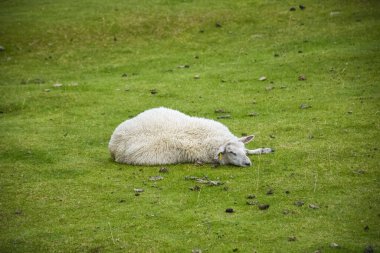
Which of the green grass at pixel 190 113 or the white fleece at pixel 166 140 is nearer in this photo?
the green grass at pixel 190 113

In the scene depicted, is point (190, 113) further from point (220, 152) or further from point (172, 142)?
point (220, 152)

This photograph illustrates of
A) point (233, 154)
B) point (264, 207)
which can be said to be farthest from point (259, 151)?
point (264, 207)

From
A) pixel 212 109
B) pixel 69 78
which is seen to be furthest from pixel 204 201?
pixel 69 78

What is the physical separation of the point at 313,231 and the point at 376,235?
36.4 inches

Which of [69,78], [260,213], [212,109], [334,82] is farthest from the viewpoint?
[69,78]

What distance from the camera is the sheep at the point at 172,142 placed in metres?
12.6

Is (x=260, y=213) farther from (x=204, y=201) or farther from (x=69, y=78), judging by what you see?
(x=69, y=78)

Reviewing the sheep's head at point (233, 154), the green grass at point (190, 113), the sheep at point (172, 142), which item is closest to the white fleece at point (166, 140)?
the sheep at point (172, 142)

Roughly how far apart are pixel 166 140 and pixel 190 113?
4.98 m

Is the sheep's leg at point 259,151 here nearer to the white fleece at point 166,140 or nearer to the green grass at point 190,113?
the green grass at point 190,113

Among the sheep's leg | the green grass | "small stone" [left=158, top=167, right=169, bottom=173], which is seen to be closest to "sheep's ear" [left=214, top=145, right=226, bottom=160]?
the green grass

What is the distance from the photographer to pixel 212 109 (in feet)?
58.5

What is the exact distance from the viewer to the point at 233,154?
12.1m

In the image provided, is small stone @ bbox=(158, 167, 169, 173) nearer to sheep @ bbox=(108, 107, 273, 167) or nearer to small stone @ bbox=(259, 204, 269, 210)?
sheep @ bbox=(108, 107, 273, 167)
